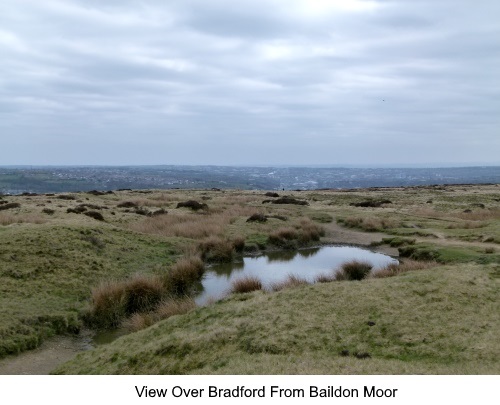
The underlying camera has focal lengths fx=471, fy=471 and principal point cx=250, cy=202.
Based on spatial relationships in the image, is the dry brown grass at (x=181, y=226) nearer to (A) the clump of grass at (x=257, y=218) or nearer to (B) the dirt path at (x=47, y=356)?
(A) the clump of grass at (x=257, y=218)

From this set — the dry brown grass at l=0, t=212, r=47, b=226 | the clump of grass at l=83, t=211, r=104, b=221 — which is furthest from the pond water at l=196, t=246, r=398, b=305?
the clump of grass at l=83, t=211, r=104, b=221

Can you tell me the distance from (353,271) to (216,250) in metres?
9.32

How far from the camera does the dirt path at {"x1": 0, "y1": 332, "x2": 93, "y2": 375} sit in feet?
39.3

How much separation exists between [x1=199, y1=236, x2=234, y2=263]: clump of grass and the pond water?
67 centimetres

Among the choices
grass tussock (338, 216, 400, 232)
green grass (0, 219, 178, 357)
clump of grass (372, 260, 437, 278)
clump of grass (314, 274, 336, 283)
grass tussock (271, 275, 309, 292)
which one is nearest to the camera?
green grass (0, 219, 178, 357)

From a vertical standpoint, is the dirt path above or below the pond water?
below

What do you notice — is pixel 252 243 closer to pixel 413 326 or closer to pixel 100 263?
pixel 100 263

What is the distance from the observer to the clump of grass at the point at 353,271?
1939 cm

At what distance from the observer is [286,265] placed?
26000 millimetres

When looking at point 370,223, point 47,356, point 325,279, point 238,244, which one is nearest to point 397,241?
point 370,223

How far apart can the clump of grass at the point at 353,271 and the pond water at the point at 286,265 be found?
51.1 inches

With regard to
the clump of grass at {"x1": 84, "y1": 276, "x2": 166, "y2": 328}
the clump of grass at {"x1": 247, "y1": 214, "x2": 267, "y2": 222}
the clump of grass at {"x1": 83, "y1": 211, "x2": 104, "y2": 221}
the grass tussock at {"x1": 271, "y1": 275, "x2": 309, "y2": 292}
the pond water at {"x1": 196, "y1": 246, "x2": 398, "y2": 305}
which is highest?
the clump of grass at {"x1": 83, "y1": 211, "x2": 104, "y2": 221}

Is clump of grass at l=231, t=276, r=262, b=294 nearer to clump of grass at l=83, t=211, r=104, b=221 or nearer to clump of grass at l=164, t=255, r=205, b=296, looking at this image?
clump of grass at l=164, t=255, r=205, b=296

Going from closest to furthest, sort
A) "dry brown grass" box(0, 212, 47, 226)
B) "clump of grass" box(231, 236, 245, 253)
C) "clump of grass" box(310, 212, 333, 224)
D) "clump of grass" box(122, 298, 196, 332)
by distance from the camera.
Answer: "clump of grass" box(122, 298, 196, 332), "dry brown grass" box(0, 212, 47, 226), "clump of grass" box(231, 236, 245, 253), "clump of grass" box(310, 212, 333, 224)
